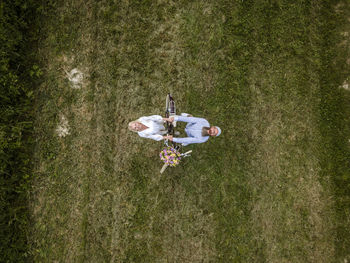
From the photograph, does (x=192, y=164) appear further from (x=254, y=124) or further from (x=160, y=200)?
(x=254, y=124)

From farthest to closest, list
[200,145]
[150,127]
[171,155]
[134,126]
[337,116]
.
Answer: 1. [200,145]
2. [337,116]
3. [171,155]
4. [150,127]
5. [134,126]

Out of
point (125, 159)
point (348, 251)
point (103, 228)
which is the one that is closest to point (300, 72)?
point (348, 251)

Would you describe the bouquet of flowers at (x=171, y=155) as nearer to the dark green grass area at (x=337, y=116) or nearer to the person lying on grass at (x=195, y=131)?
the person lying on grass at (x=195, y=131)

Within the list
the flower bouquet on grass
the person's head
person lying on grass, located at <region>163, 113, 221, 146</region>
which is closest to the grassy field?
the flower bouquet on grass

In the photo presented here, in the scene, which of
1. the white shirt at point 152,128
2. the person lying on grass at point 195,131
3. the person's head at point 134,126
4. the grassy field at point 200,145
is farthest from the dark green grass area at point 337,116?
the person's head at point 134,126

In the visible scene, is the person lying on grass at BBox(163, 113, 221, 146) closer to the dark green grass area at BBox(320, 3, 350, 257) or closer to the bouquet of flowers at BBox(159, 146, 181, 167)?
the bouquet of flowers at BBox(159, 146, 181, 167)

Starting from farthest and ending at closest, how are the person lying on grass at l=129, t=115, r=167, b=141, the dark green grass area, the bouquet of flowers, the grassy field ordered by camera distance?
the grassy field < the dark green grass area < the bouquet of flowers < the person lying on grass at l=129, t=115, r=167, b=141

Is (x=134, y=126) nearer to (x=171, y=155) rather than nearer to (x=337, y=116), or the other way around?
(x=171, y=155)

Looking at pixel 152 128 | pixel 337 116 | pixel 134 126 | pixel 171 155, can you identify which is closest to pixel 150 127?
pixel 152 128
